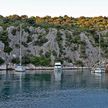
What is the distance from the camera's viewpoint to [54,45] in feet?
552

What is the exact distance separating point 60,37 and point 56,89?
290ft

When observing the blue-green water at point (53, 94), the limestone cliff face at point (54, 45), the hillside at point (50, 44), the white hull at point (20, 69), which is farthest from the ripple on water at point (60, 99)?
the limestone cliff face at point (54, 45)

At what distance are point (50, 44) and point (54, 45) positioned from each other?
1.63 meters

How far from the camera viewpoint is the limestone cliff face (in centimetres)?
16175

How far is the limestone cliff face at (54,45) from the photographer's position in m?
162

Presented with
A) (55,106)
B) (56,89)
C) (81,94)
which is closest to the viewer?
(55,106)

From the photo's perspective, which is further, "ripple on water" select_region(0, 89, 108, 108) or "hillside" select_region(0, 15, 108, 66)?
"hillside" select_region(0, 15, 108, 66)

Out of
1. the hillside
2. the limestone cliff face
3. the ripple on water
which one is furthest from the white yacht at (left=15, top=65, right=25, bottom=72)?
the ripple on water

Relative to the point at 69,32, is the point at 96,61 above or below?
below

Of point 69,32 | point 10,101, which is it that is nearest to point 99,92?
point 10,101

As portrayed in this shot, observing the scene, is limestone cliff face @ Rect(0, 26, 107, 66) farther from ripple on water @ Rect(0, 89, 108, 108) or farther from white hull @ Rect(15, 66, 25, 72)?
ripple on water @ Rect(0, 89, 108, 108)

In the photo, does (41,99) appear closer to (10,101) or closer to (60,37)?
(10,101)

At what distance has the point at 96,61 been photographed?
544 ft

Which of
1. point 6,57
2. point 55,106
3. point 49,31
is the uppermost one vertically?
point 49,31
